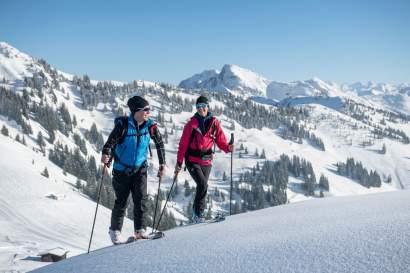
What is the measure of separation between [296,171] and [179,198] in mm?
74022

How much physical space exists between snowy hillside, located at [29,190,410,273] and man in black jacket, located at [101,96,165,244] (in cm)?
190

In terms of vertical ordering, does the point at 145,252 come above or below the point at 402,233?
below

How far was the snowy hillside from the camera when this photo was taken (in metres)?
3.49

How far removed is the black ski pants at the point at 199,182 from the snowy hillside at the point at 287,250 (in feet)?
10.3

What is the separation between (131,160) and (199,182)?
2.26m

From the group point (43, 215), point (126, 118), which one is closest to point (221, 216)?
point (126, 118)

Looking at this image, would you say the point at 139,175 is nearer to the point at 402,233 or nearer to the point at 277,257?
the point at 277,257

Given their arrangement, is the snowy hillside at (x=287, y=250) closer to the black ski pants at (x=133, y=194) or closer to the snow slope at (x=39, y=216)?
the black ski pants at (x=133, y=194)

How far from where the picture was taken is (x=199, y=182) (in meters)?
9.36

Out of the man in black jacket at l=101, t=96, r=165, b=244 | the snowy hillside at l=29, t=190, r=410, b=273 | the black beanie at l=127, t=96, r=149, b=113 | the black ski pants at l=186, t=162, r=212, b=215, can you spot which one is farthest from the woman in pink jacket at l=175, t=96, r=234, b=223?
the snowy hillside at l=29, t=190, r=410, b=273

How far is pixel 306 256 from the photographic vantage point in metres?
3.78

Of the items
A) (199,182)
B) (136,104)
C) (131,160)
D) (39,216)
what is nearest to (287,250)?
(131,160)

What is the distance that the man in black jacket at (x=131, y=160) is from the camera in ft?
25.7

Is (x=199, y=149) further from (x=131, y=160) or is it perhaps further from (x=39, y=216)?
(x=39, y=216)
